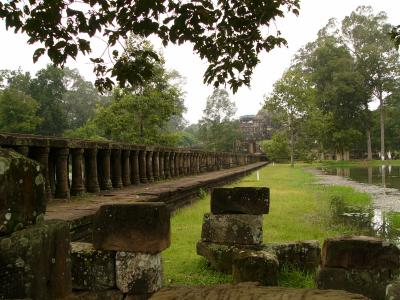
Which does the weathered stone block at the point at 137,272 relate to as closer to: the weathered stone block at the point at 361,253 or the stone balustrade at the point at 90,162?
the stone balustrade at the point at 90,162

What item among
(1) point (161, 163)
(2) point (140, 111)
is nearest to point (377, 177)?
(2) point (140, 111)

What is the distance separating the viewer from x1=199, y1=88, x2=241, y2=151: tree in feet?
188

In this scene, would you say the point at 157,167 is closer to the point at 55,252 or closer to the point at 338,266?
the point at 338,266

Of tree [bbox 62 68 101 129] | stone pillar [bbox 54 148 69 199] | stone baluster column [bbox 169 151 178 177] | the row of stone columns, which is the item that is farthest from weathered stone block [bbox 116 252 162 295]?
tree [bbox 62 68 101 129]

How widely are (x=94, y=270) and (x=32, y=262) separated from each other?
7.27 ft

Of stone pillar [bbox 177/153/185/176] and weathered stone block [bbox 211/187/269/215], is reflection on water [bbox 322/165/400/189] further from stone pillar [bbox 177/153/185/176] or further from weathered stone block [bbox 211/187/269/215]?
weathered stone block [bbox 211/187/269/215]

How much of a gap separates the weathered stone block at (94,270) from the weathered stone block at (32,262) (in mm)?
1959

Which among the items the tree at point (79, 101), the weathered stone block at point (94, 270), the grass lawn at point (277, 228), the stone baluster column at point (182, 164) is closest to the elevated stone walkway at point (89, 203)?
the grass lawn at point (277, 228)

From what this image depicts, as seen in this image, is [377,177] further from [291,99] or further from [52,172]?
[52,172]

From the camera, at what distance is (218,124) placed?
5769 centimetres

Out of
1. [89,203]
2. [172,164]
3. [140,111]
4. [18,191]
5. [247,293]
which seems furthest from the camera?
[140,111]

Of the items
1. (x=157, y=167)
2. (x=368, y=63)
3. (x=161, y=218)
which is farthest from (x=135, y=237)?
(x=368, y=63)

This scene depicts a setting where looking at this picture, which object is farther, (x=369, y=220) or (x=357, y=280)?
(x=369, y=220)

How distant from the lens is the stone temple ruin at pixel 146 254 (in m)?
1.68
